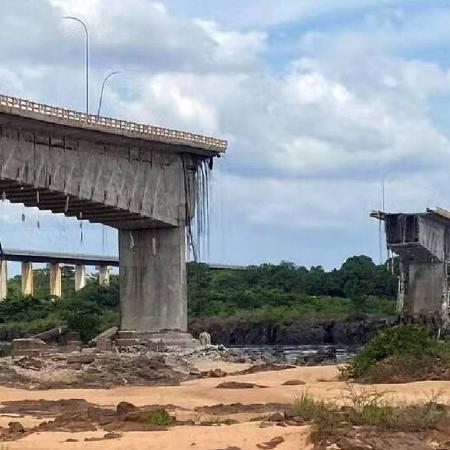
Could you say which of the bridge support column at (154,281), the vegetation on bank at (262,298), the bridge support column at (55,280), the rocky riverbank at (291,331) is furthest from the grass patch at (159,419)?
the bridge support column at (55,280)

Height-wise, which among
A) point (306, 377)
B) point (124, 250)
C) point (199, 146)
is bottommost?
point (306, 377)

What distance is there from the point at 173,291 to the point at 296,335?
43.5 meters

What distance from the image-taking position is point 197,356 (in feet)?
169

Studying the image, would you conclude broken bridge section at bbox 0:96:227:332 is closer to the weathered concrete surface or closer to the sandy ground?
the sandy ground

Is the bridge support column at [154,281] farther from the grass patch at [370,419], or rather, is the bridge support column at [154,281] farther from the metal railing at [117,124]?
the grass patch at [370,419]

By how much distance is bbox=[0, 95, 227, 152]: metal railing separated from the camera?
47000 mm

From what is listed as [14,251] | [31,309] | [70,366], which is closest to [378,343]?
[70,366]

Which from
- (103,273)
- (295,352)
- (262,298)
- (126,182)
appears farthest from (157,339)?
(103,273)

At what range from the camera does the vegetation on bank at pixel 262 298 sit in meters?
105

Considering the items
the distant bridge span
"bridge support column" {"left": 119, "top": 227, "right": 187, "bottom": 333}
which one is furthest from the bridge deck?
"bridge support column" {"left": 119, "top": 227, "right": 187, "bottom": 333}

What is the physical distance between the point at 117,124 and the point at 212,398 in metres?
27.3

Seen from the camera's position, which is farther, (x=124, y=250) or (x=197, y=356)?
(x=124, y=250)

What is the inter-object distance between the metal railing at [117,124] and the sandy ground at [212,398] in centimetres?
1308

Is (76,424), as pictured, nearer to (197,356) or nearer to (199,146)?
(197,356)
